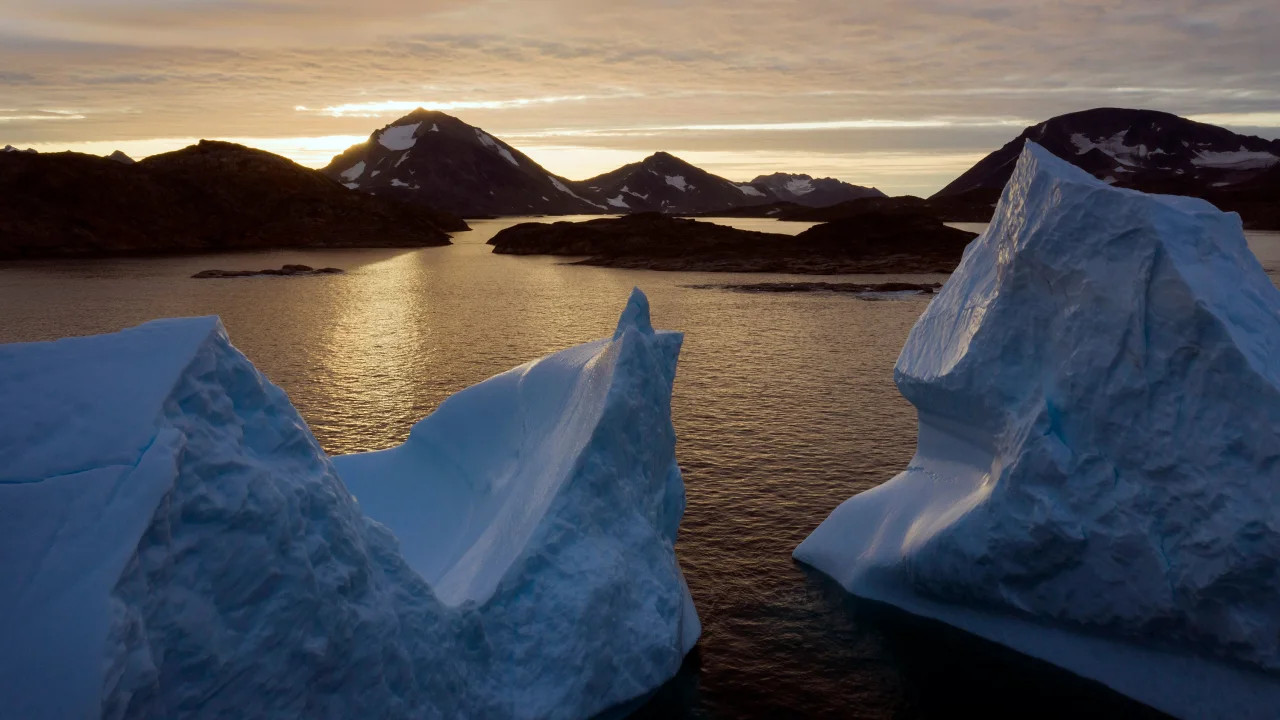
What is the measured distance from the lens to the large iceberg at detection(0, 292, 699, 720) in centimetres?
539

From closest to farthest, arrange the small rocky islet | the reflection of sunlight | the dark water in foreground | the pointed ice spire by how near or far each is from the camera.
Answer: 1. the dark water in foreground
2. the pointed ice spire
3. the reflection of sunlight
4. the small rocky islet

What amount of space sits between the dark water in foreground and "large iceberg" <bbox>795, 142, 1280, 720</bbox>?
791mm

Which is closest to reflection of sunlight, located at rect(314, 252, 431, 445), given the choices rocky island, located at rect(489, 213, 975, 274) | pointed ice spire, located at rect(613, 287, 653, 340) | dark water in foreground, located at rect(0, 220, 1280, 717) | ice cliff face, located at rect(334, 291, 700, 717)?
dark water in foreground, located at rect(0, 220, 1280, 717)

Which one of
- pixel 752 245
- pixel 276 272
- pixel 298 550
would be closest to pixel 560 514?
pixel 298 550

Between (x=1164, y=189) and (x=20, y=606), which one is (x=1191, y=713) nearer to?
(x=20, y=606)

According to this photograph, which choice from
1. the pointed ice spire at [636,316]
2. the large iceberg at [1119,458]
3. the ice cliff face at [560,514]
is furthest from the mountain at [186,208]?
the large iceberg at [1119,458]

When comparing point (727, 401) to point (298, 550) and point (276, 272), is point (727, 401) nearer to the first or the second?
point (298, 550)

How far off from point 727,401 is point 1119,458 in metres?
14.9

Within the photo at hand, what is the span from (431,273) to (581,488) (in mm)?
63551

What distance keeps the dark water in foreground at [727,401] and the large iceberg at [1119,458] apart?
0.79m

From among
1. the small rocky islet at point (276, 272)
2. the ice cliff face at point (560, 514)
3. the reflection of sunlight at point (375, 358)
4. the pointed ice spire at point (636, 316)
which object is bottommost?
the reflection of sunlight at point (375, 358)

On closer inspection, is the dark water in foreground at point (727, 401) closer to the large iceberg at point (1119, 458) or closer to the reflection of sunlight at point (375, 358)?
the reflection of sunlight at point (375, 358)

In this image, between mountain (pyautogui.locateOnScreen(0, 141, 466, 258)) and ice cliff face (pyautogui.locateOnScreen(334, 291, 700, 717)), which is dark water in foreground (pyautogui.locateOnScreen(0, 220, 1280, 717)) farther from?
mountain (pyautogui.locateOnScreen(0, 141, 466, 258))

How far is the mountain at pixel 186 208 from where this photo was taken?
278 feet
